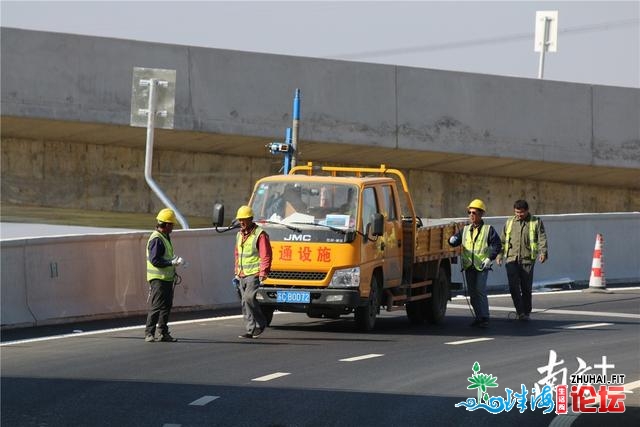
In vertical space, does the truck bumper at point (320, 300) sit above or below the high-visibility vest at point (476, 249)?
below

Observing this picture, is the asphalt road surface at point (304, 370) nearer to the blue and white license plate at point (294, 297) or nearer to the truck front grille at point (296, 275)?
the blue and white license plate at point (294, 297)

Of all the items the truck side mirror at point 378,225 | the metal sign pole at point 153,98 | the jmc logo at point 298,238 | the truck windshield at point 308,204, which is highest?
the metal sign pole at point 153,98

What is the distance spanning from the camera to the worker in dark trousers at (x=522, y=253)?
21.3m

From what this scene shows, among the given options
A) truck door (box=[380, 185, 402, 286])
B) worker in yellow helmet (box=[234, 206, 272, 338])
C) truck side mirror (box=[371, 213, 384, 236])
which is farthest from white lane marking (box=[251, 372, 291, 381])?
truck door (box=[380, 185, 402, 286])

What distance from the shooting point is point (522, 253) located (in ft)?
70.9

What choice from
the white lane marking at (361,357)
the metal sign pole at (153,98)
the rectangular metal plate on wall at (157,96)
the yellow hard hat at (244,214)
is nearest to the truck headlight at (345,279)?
the yellow hard hat at (244,214)

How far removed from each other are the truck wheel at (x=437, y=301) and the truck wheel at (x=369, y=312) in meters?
1.74

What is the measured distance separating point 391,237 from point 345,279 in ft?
4.81

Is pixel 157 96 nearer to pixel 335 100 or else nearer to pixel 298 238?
pixel 298 238

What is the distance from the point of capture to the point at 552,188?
117 feet

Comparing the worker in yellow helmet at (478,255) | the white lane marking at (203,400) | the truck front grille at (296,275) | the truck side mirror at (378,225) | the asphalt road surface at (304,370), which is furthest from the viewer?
the worker in yellow helmet at (478,255)

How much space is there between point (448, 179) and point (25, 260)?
16631mm

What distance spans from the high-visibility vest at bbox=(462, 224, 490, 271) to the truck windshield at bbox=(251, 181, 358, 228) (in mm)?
2213

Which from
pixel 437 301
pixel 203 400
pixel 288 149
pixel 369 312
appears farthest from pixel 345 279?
pixel 288 149
